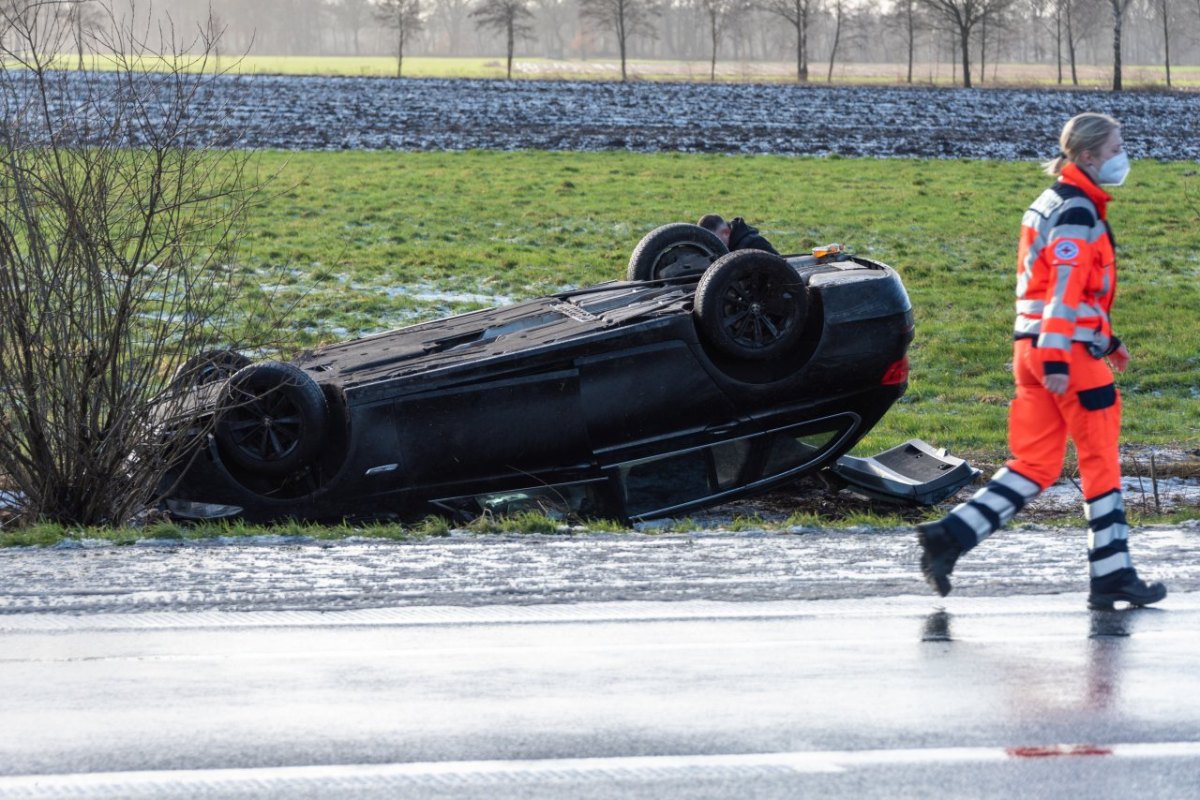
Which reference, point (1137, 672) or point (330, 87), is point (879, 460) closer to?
point (1137, 672)

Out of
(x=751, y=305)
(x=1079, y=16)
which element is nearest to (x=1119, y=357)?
(x=751, y=305)

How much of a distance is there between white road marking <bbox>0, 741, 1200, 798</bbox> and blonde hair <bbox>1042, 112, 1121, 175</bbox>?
242 centimetres

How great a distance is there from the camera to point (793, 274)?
8102 mm

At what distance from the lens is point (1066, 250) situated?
531cm

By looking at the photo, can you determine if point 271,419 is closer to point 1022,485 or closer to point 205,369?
point 205,369

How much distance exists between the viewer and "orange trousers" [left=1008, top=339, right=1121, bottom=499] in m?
5.36

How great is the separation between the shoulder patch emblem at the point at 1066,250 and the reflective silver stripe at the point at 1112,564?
1.23 metres

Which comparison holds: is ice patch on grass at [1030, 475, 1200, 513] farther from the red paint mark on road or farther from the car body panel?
the red paint mark on road

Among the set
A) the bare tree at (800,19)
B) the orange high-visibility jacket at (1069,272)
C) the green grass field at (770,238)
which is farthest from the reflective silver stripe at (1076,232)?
the bare tree at (800,19)

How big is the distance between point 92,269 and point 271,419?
4.33 ft

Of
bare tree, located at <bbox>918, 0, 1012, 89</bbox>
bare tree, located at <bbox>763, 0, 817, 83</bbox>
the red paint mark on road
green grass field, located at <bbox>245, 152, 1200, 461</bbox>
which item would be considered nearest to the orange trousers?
the red paint mark on road

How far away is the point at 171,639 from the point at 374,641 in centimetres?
81

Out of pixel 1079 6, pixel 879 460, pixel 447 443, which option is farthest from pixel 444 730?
pixel 1079 6

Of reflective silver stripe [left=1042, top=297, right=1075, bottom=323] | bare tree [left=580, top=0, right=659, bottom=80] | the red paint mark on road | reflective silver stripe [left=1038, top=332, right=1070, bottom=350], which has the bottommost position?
the red paint mark on road
